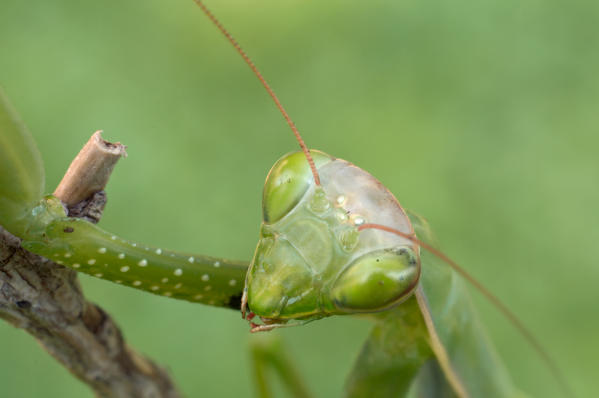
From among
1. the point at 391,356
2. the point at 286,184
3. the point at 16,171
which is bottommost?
the point at 391,356

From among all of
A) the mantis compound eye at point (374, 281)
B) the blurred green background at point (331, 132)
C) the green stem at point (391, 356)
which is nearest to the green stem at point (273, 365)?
the green stem at point (391, 356)

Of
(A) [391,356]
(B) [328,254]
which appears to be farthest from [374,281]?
(A) [391,356]

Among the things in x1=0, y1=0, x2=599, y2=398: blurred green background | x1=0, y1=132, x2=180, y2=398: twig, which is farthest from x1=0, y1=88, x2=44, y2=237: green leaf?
x1=0, y1=0, x2=599, y2=398: blurred green background

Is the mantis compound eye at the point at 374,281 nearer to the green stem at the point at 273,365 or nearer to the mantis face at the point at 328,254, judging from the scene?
the mantis face at the point at 328,254

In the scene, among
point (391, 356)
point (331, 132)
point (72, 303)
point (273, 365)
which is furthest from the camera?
point (331, 132)

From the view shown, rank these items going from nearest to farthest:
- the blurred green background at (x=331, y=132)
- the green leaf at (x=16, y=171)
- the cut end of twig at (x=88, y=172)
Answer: the green leaf at (x=16, y=171) → the cut end of twig at (x=88, y=172) → the blurred green background at (x=331, y=132)

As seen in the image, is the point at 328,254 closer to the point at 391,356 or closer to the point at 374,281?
the point at 374,281

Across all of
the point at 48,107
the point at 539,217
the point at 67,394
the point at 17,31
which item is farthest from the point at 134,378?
the point at 539,217
